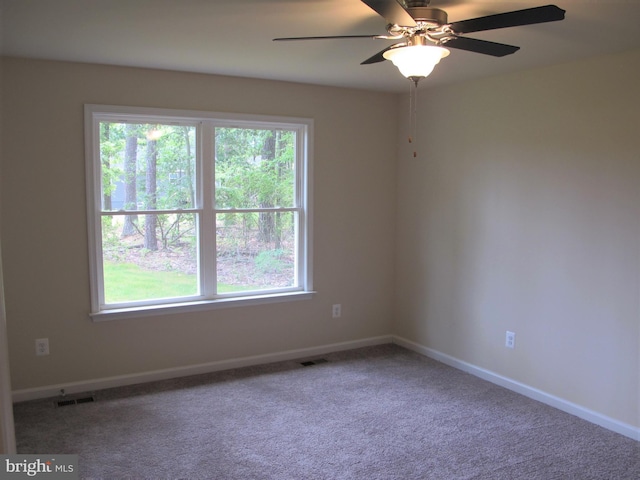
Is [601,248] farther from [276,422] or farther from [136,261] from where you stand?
[136,261]

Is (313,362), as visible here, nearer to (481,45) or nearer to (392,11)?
(481,45)

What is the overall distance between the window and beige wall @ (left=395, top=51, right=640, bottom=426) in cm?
108

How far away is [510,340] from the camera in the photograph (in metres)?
3.98

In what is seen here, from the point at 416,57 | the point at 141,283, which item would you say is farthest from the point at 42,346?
the point at 416,57

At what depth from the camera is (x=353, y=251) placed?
4.84 metres

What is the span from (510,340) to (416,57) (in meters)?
2.51

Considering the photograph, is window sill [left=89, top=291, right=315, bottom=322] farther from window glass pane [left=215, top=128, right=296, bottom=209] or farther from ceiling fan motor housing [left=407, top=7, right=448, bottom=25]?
ceiling fan motor housing [left=407, top=7, right=448, bottom=25]

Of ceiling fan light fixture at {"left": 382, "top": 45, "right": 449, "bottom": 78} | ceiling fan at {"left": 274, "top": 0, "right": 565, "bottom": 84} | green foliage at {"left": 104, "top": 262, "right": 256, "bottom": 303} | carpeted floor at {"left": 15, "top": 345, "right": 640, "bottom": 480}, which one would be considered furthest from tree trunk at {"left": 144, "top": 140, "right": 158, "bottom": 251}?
ceiling fan light fixture at {"left": 382, "top": 45, "right": 449, "bottom": 78}

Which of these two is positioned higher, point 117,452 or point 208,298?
point 208,298

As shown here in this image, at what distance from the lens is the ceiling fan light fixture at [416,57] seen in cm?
221

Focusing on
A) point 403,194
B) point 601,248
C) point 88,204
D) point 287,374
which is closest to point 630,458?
point 601,248

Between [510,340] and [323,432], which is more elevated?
[510,340]

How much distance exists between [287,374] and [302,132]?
1.97m

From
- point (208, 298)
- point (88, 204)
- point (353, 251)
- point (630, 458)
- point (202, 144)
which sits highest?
point (202, 144)
